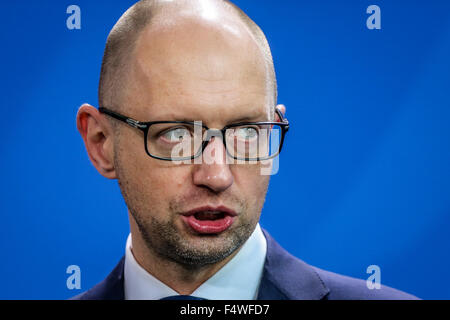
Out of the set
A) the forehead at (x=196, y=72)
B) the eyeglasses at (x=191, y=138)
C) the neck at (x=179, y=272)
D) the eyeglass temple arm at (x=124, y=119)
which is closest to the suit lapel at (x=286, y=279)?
the neck at (x=179, y=272)

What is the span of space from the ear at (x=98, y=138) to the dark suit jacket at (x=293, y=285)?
0.37 metres

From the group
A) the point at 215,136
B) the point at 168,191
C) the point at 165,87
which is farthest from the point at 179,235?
the point at 165,87

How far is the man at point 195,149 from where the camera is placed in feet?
6.30

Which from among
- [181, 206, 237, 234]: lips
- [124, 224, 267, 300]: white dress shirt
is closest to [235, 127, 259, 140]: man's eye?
[181, 206, 237, 234]: lips

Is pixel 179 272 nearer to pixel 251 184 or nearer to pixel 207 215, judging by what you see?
pixel 207 215

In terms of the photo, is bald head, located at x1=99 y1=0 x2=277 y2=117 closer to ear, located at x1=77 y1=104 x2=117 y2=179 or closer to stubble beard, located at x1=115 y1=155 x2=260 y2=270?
ear, located at x1=77 y1=104 x2=117 y2=179

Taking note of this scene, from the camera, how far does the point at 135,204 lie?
2027 mm

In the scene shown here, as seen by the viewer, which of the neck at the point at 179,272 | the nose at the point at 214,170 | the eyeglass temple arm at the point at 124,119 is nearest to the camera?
the nose at the point at 214,170

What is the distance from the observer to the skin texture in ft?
6.28

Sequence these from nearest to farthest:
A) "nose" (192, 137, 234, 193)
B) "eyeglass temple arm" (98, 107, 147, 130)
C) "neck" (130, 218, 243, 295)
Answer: "nose" (192, 137, 234, 193) → "eyeglass temple arm" (98, 107, 147, 130) → "neck" (130, 218, 243, 295)

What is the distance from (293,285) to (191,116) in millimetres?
680

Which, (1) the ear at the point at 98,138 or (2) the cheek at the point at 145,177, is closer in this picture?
(2) the cheek at the point at 145,177

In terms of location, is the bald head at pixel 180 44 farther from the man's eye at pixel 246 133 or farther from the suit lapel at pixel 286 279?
the suit lapel at pixel 286 279
